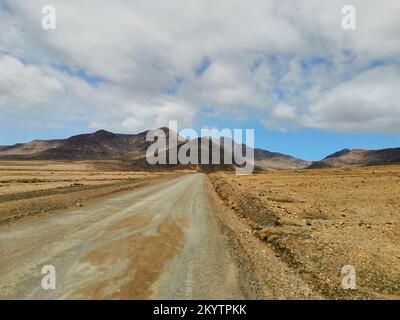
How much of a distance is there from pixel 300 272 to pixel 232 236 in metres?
5.40

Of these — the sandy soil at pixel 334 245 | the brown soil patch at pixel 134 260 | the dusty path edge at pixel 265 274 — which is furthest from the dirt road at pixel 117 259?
the sandy soil at pixel 334 245

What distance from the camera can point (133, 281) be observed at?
8508mm

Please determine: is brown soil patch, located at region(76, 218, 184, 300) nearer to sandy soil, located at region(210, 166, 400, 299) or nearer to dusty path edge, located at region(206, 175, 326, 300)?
dusty path edge, located at region(206, 175, 326, 300)

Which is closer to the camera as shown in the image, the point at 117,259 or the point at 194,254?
the point at 117,259

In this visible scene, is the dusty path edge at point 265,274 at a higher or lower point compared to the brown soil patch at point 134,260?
lower

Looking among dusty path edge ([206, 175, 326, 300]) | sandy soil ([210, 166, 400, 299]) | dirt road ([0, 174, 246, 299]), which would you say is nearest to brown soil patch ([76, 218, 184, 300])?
dirt road ([0, 174, 246, 299])

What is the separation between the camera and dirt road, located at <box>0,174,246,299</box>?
7.93 metres

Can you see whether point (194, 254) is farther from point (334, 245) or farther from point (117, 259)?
point (334, 245)

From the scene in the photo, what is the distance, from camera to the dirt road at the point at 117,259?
793 cm

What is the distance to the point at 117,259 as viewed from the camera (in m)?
10.5

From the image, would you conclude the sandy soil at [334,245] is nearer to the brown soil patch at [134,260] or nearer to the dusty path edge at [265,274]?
the dusty path edge at [265,274]

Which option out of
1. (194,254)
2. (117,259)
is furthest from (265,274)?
(117,259)
